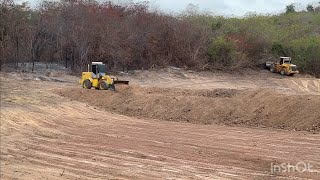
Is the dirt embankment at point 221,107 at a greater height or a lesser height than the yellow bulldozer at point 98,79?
lesser

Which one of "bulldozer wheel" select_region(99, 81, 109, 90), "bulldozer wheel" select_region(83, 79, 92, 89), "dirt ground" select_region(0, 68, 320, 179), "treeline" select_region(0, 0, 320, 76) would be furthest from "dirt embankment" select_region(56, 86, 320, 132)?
"treeline" select_region(0, 0, 320, 76)

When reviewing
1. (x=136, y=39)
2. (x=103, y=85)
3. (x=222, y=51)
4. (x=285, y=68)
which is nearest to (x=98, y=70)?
(x=103, y=85)

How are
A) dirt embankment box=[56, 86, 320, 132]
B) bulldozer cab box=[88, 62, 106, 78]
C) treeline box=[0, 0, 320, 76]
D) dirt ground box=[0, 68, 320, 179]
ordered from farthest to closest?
treeline box=[0, 0, 320, 76]
bulldozer cab box=[88, 62, 106, 78]
dirt embankment box=[56, 86, 320, 132]
dirt ground box=[0, 68, 320, 179]

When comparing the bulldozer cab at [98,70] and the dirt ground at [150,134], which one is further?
the bulldozer cab at [98,70]

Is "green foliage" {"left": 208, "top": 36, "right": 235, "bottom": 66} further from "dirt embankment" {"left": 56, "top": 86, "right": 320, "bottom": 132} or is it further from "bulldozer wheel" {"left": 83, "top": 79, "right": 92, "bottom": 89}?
"bulldozer wheel" {"left": 83, "top": 79, "right": 92, "bottom": 89}

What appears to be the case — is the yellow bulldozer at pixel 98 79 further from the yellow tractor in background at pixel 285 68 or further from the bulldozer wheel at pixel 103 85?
the yellow tractor in background at pixel 285 68

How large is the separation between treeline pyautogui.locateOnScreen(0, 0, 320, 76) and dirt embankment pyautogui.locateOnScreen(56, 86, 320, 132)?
10.6 meters

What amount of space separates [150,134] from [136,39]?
22191mm

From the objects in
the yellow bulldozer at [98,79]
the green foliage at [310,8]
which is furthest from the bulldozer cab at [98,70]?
the green foliage at [310,8]

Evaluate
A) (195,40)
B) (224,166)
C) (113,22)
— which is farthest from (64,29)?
(224,166)

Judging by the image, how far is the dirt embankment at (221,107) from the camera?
1573 centimetres

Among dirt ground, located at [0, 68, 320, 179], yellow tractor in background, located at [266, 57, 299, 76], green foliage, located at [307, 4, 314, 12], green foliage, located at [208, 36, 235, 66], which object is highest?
green foliage, located at [307, 4, 314, 12]

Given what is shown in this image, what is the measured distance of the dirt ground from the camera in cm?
936

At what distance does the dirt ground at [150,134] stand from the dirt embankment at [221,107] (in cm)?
4
